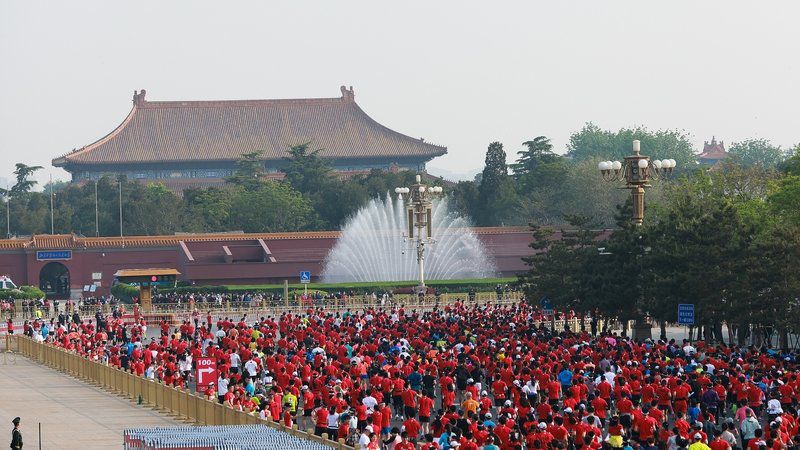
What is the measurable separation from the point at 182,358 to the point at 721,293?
1375cm

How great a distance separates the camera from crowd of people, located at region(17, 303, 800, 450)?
2038cm

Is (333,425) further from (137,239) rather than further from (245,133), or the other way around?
(245,133)

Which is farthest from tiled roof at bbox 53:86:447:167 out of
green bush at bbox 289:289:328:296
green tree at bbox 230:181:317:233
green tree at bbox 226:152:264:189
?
green bush at bbox 289:289:328:296

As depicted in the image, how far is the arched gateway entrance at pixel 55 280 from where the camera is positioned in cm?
7556

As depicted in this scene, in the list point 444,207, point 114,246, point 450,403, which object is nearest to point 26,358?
point 450,403

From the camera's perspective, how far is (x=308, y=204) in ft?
287

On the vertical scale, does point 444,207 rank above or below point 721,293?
above

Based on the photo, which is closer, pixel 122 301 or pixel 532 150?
pixel 122 301

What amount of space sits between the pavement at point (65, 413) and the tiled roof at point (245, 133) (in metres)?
73.8

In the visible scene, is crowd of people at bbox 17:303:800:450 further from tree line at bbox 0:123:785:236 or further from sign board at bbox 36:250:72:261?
tree line at bbox 0:123:785:236

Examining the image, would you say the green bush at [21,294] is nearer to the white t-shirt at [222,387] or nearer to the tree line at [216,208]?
the tree line at [216,208]

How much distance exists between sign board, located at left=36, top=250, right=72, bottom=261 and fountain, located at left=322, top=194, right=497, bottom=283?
40.4 ft

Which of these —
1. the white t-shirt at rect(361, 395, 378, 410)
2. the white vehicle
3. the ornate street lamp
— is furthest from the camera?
the white vehicle

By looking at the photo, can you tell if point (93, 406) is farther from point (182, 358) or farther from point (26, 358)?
point (26, 358)
